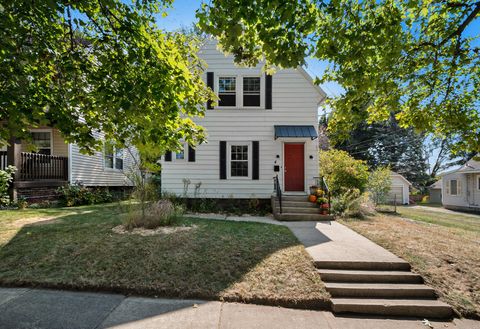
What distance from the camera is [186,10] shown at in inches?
240

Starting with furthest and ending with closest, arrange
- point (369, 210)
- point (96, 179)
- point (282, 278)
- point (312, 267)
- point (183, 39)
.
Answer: point (96, 179) → point (369, 210) → point (183, 39) → point (312, 267) → point (282, 278)

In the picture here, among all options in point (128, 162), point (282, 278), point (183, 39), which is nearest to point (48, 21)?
point (183, 39)

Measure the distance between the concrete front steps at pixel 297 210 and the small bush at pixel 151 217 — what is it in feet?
13.6

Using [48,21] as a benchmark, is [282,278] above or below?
below

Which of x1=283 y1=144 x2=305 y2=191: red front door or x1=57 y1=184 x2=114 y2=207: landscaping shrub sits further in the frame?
x1=57 y1=184 x2=114 y2=207: landscaping shrub

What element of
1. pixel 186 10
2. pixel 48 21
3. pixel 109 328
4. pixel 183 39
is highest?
pixel 186 10

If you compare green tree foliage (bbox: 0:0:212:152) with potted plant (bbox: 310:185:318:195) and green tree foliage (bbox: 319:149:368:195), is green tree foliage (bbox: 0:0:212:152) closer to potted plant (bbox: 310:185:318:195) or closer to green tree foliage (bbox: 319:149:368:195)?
potted plant (bbox: 310:185:318:195)

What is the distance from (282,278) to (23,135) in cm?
446

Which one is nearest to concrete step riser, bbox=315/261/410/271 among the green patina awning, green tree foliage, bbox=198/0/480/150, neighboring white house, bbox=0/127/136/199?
green tree foliage, bbox=198/0/480/150

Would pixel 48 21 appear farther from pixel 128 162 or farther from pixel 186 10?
pixel 128 162

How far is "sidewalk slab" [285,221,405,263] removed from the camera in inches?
185

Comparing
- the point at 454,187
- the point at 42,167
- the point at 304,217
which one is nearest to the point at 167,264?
the point at 304,217

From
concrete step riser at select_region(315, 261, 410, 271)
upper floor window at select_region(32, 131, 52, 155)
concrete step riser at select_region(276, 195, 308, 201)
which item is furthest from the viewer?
upper floor window at select_region(32, 131, 52, 155)

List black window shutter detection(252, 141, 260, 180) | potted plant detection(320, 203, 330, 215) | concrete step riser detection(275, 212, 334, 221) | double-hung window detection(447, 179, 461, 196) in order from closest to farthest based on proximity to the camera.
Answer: concrete step riser detection(275, 212, 334, 221)
potted plant detection(320, 203, 330, 215)
black window shutter detection(252, 141, 260, 180)
double-hung window detection(447, 179, 461, 196)
